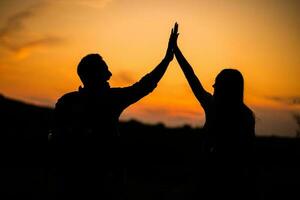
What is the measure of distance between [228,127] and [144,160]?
15019mm

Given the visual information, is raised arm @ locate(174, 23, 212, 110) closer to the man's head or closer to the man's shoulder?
the man's head

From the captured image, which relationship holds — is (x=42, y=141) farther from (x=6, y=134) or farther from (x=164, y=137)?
(x=164, y=137)

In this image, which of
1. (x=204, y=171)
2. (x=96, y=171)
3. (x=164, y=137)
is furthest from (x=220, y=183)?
(x=164, y=137)

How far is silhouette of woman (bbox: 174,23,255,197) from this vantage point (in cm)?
586

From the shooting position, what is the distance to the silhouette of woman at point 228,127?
5.86 meters

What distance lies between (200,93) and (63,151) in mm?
2039

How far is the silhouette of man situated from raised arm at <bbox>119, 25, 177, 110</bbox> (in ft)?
0.44

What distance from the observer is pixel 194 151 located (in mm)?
22719

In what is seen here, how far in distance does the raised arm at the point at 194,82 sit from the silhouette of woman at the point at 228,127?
0.14 metres

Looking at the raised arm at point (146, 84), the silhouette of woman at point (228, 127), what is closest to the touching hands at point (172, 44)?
the raised arm at point (146, 84)

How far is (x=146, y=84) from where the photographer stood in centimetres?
623

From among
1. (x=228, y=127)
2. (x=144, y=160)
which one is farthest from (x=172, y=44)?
(x=144, y=160)

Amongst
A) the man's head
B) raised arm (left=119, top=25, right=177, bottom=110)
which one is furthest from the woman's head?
the man's head

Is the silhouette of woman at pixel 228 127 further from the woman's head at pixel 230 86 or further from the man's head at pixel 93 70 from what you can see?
the man's head at pixel 93 70
